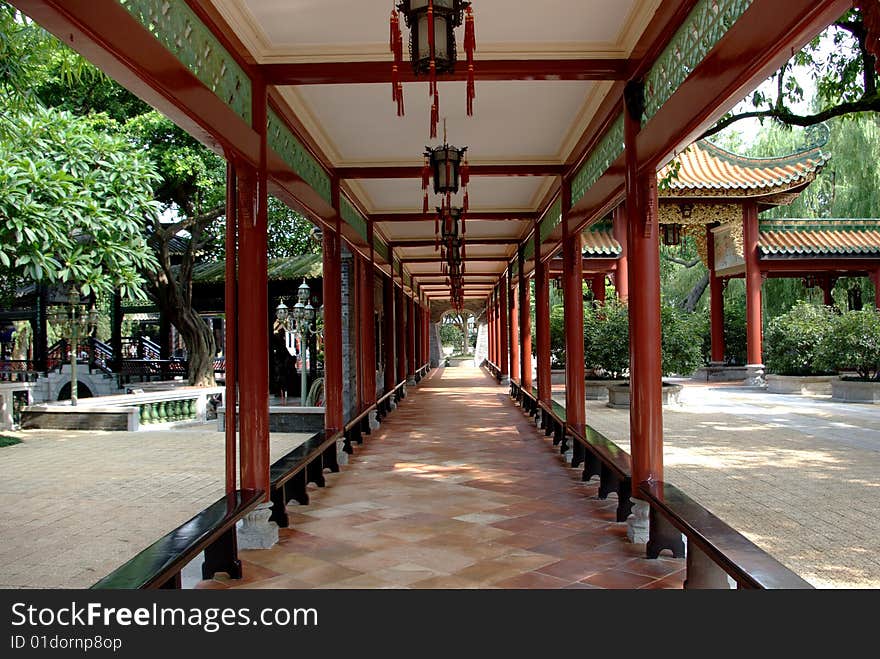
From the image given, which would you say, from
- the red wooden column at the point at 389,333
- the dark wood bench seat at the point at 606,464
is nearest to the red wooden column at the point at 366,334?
the red wooden column at the point at 389,333

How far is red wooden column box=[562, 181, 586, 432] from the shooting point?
7131 mm

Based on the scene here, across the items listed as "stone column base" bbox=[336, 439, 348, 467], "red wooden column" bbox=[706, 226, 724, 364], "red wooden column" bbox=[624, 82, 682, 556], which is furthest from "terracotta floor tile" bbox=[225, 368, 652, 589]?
"red wooden column" bbox=[706, 226, 724, 364]

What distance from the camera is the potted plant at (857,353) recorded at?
12.6m

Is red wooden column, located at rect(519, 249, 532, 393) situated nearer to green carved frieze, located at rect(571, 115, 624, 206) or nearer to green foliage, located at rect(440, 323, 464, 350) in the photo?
green carved frieze, located at rect(571, 115, 624, 206)

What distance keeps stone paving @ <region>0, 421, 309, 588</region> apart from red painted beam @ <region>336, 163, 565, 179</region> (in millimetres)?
3212

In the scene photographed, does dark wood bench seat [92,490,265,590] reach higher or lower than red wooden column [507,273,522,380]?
lower

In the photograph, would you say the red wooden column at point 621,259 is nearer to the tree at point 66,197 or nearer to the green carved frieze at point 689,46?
the tree at point 66,197

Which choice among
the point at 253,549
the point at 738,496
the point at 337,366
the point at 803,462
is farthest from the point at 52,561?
the point at 803,462

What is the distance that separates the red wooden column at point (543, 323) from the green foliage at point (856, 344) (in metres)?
6.39

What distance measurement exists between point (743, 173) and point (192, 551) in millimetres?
Answer: 14398

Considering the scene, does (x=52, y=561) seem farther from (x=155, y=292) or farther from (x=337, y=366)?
(x=155, y=292)

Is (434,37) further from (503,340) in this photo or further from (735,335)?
(735,335)

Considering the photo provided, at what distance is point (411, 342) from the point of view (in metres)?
20.2

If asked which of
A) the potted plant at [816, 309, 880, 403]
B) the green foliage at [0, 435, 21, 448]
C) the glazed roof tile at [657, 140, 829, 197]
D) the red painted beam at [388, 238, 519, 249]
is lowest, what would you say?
the green foliage at [0, 435, 21, 448]
